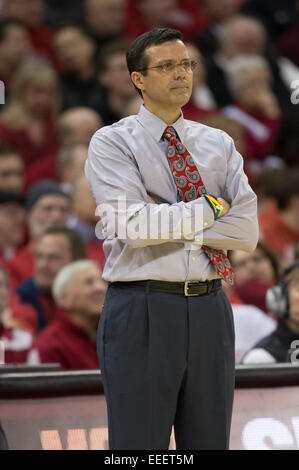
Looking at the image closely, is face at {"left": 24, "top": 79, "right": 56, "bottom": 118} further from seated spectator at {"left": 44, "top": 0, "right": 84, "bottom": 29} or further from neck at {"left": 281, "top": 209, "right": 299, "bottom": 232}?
neck at {"left": 281, "top": 209, "right": 299, "bottom": 232}

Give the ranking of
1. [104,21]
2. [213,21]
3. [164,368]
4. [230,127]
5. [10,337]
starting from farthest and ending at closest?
[213,21], [104,21], [230,127], [10,337], [164,368]

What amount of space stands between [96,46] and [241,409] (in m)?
5.39

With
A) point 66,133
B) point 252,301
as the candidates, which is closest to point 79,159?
point 66,133

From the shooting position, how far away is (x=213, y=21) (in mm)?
9078

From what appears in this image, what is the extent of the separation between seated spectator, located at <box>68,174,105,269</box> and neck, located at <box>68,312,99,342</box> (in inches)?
42.3

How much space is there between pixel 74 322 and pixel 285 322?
1.08m

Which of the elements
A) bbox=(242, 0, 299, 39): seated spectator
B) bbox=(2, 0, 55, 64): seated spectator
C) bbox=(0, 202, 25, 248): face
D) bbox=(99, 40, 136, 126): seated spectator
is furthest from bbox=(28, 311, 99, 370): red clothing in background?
bbox=(242, 0, 299, 39): seated spectator

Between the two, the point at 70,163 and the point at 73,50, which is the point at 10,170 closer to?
the point at 70,163

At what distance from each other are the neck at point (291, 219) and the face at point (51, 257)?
1.73 metres

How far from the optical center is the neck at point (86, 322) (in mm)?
4660

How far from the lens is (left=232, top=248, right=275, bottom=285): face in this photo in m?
5.34

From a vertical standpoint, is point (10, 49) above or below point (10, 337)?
above

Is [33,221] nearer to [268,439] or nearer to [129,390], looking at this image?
[268,439]

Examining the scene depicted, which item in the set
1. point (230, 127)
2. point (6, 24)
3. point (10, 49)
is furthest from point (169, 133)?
point (6, 24)
